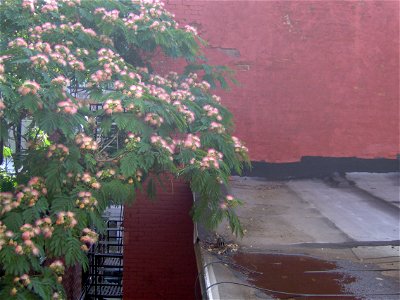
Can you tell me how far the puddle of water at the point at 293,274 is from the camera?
3.92 metres

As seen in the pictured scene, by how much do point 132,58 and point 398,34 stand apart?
4816 millimetres

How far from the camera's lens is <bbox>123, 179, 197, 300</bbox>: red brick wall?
741cm

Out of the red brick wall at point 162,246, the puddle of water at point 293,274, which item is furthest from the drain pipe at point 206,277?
the red brick wall at point 162,246

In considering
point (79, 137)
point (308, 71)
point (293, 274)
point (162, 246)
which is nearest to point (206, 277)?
point (293, 274)

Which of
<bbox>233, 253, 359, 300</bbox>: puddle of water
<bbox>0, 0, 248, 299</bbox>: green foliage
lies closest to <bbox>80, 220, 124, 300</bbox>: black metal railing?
<bbox>0, 0, 248, 299</bbox>: green foliage

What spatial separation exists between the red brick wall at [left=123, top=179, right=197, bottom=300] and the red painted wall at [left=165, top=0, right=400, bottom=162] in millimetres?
1500

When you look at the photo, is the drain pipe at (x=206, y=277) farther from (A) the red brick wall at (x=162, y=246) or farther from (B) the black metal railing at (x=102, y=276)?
(B) the black metal railing at (x=102, y=276)

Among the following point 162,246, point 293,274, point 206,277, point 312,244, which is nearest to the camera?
point 206,277

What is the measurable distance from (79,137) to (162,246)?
381cm

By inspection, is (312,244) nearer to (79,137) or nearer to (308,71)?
(79,137)

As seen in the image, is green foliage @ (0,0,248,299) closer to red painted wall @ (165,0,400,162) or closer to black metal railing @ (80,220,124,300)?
red painted wall @ (165,0,400,162)

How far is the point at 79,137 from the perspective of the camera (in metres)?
3.96

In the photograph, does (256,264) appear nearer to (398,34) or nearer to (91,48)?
(91,48)

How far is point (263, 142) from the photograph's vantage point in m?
7.91
